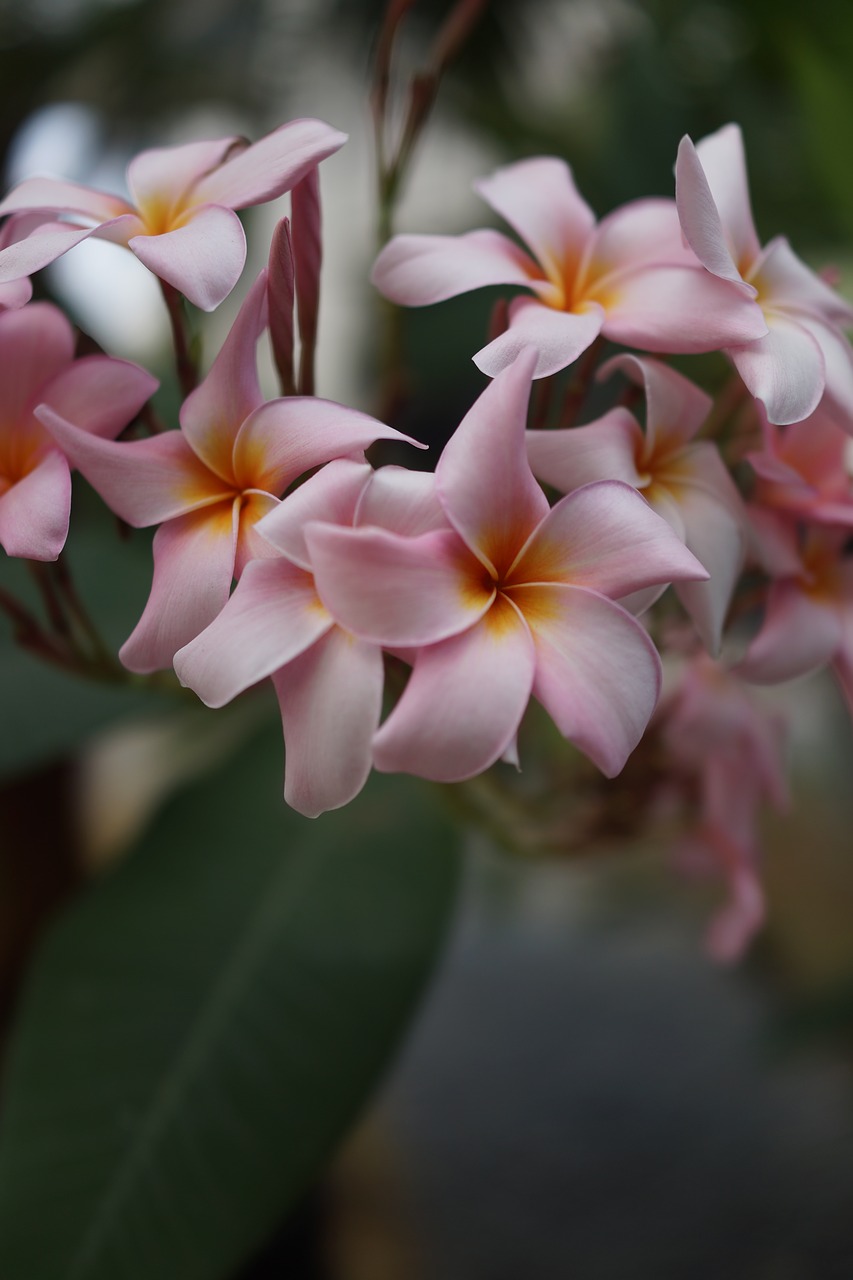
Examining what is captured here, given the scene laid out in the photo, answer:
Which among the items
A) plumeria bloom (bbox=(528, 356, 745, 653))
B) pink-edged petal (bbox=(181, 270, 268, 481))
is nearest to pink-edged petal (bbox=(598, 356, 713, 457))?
plumeria bloom (bbox=(528, 356, 745, 653))

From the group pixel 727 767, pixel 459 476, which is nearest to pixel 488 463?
pixel 459 476

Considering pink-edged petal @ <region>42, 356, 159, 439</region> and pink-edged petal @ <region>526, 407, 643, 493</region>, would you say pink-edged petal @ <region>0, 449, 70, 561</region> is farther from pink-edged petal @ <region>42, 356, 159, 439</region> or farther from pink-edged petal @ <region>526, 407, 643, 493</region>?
pink-edged petal @ <region>526, 407, 643, 493</region>

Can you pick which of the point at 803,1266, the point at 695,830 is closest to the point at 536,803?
the point at 695,830

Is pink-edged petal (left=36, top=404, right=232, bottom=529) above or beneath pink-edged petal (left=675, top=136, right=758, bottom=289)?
beneath

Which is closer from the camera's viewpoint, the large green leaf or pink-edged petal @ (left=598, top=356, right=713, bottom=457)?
pink-edged petal @ (left=598, top=356, right=713, bottom=457)

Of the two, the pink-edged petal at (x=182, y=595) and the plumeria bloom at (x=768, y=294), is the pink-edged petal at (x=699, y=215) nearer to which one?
the plumeria bloom at (x=768, y=294)

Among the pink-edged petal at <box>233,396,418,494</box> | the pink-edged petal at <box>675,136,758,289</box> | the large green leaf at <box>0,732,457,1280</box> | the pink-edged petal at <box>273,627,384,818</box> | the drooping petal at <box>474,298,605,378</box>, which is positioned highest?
the pink-edged petal at <box>675,136,758,289</box>

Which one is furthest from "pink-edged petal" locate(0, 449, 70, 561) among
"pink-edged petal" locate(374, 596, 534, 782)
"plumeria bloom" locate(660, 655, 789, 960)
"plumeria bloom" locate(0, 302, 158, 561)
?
"plumeria bloom" locate(660, 655, 789, 960)
